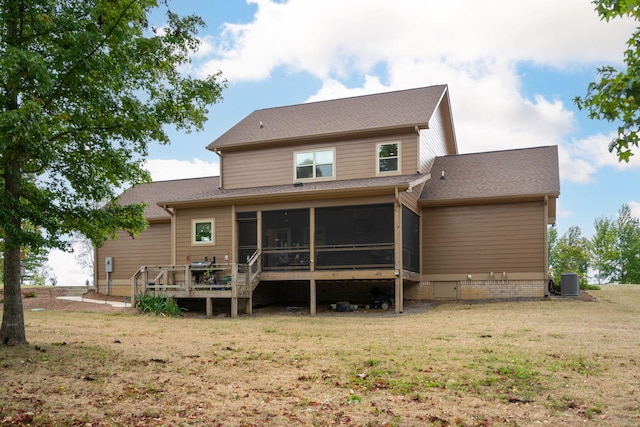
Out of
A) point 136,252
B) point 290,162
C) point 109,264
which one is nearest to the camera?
point 290,162

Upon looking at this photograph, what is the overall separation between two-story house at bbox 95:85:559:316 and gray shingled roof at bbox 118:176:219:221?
3.57m

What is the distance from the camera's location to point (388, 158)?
70.3 ft

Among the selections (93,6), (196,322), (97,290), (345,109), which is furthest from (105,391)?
(97,290)

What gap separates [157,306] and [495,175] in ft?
43.4

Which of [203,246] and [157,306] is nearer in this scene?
[157,306]

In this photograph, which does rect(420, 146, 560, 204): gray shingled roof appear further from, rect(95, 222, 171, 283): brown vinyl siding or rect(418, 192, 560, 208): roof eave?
rect(95, 222, 171, 283): brown vinyl siding

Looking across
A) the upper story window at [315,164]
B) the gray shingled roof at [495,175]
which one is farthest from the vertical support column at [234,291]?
the gray shingled roof at [495,175]

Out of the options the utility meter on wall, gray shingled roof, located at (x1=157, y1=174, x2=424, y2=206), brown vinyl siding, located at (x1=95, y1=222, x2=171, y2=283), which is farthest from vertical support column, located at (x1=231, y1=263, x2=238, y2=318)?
the utility meter on wall

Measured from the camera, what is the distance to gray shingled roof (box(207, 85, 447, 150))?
21.6m

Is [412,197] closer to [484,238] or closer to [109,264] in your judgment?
[484,238]

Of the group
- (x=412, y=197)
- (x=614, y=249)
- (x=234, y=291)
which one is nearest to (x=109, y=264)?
(x=234, y=291)

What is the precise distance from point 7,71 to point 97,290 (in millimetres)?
19519

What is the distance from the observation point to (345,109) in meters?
24.1

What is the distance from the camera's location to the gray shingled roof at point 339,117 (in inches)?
850
